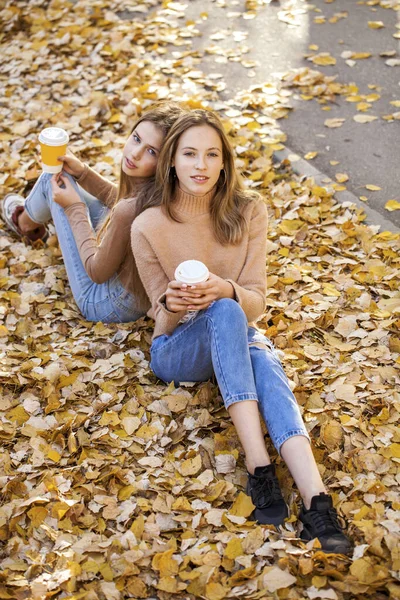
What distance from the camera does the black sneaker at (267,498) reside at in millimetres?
2793

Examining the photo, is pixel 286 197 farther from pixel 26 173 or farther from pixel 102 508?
pixel 102 508

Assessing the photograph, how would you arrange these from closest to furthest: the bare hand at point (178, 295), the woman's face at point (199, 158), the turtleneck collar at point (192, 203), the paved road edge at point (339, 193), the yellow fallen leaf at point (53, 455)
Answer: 1. the bare hand at point (178, 295)
2. the yellow fallen leaf at point (53, 455)
3. the woman's face at point (199, 158)
4. the turtleneck collar at point (192, 203)
5. the paved road edge at point (339, 193)

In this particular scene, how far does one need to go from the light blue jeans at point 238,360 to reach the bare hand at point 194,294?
0.05 metres

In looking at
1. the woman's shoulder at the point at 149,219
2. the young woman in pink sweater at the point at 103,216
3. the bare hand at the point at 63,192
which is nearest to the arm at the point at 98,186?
the young woman in pink sweater at the point at 103,216

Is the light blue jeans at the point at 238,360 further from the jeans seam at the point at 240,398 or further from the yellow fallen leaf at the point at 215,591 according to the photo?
the yellow fallen leaf at the point at 215,591

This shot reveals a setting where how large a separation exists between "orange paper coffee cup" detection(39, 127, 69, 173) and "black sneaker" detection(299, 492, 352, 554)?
2.17 m

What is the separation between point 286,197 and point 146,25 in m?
3.21

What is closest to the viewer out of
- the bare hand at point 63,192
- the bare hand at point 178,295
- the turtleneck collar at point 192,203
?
the bare hand at point 178,295

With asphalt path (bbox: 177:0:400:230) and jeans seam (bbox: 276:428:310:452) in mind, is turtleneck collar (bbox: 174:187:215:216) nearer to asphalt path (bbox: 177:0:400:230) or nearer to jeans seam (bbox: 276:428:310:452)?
jeans seam (bbox: 276:428:310:452)

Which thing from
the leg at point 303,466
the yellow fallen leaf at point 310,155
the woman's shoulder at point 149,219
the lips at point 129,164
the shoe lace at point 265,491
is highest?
the lips at point 129,164

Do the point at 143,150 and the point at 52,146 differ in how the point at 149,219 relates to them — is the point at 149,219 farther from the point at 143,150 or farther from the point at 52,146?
the point at 52,146

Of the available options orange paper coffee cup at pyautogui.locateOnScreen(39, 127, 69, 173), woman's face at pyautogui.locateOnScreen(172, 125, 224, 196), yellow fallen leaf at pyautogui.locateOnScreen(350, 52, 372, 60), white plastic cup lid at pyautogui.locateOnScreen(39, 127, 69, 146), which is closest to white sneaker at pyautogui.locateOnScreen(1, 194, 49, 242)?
orange paper coffee cup at pyautogui.locateOnScreen(39, 127, 69, 173)

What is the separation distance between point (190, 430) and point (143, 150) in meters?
1.33

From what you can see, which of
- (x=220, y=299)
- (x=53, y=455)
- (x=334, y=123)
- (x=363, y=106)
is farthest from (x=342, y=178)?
(x=53, y=455)
